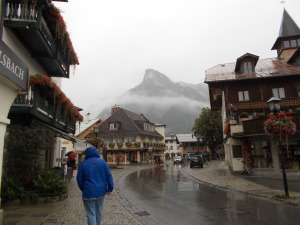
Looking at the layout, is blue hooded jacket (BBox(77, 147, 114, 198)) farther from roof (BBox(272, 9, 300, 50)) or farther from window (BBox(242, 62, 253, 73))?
roof (BBox(272, 9, 300, 50))

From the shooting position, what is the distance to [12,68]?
513cm

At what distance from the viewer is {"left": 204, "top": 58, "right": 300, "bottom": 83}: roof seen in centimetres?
2627

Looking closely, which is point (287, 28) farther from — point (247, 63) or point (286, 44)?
→ point (247, 63)

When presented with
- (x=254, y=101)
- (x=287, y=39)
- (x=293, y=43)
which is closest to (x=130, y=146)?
(x=254, y=101)

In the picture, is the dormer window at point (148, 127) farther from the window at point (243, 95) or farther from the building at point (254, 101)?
the window at point (243, 95)

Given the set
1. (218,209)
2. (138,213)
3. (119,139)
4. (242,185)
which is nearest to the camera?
(138,213)

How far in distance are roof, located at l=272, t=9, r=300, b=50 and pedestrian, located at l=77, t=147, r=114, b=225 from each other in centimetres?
3998

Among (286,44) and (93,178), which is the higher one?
(286,44)

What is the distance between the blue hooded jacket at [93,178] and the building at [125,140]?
41.2m

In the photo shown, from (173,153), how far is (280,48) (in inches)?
2697

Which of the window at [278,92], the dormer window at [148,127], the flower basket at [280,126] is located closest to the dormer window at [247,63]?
the window at [278,92]

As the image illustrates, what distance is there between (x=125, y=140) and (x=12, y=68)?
44.2 meters

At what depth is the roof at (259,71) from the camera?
26.3 m

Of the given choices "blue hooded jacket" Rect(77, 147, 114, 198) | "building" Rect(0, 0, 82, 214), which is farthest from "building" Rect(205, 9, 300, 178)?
"blue hooded jacket" Rect(77, 147, 114, 198)
